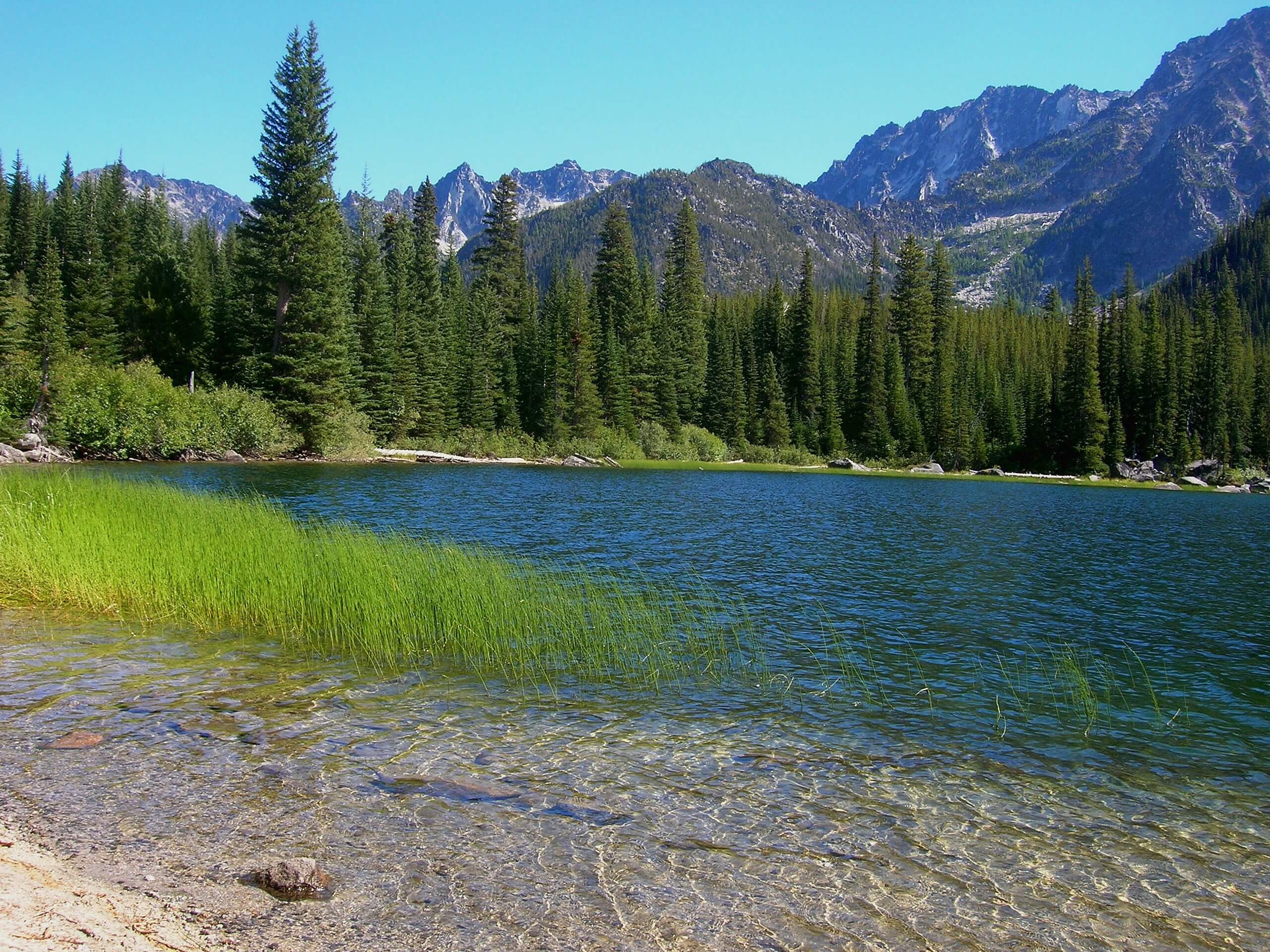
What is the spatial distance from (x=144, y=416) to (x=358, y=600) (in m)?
→ 46.1

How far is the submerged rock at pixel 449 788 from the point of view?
741cm

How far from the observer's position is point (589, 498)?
42062 mm

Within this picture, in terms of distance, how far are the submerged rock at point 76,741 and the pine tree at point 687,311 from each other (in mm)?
94712

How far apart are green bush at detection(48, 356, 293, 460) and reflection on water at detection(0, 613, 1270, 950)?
46.5m

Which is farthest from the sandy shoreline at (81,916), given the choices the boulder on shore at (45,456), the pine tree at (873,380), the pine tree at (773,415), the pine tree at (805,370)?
the pine tree at (873,380)

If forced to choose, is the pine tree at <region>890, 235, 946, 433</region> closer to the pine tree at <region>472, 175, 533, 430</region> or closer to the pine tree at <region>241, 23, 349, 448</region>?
the pine tree at <region>472, 175, 533, 430</region>

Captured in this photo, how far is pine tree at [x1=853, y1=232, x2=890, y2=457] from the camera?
10581 centimetres

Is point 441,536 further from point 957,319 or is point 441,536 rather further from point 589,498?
point 957,319

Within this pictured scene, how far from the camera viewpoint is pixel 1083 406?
331 ft

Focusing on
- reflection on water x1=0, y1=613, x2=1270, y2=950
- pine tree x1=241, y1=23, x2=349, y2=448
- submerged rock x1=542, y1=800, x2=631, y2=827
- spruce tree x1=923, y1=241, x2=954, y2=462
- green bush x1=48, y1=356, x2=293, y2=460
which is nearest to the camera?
reflection on water x1=0, y1=613, x2=1270, y2=950

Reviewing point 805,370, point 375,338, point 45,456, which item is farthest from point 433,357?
point 805,370

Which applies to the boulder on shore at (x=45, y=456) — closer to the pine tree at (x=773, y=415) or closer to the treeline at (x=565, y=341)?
the treeline at (x=565, y=341)

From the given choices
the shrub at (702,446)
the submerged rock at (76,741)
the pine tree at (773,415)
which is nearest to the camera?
the submerged rock at (76,741)

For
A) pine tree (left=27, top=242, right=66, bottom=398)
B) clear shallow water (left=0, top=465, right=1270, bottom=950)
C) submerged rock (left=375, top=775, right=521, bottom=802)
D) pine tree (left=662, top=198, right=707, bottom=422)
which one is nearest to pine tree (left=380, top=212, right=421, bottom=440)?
pine tree (left=27, top=242, right=66, bottom=398)
